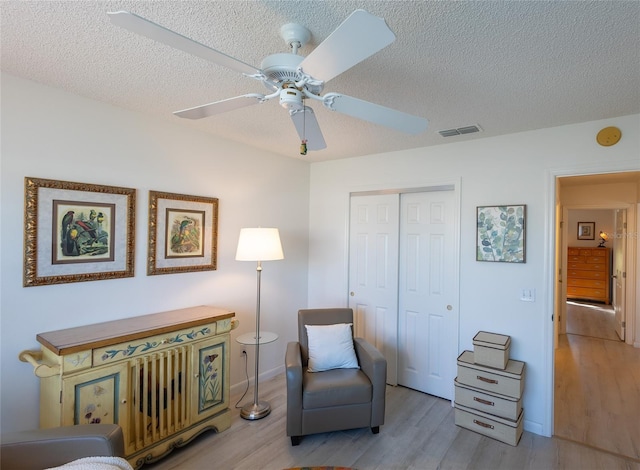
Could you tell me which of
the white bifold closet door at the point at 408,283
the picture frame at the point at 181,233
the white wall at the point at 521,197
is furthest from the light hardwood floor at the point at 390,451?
the picture frame at the point at 181,233

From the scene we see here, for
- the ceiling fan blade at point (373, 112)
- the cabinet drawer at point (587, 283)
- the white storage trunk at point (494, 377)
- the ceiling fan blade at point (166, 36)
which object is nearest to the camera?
the ceiling fan blade at point (166, 36)

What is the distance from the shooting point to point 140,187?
256cm

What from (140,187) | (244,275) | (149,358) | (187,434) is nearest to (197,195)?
(140,187)

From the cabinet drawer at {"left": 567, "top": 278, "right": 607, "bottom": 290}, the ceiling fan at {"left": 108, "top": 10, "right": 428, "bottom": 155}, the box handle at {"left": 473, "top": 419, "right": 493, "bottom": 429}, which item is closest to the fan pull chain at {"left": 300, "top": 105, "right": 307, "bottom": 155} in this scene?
the ceiling fan at {"left": 108, "top": 10, "right": 428, "bottom": 155}

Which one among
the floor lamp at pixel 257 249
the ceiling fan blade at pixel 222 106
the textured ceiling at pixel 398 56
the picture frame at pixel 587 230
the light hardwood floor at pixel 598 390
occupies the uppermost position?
the textured ceiling at pixel 398 56

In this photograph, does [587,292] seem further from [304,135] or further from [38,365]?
[38,365]

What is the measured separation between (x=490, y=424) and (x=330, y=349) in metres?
1.35

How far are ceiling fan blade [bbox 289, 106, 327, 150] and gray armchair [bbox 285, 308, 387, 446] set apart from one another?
1.60 meters

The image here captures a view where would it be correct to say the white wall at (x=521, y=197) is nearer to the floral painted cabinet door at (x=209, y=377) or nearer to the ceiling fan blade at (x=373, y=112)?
the ceiling fan blade at (x=373, y=112)

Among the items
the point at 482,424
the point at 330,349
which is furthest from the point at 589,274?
the point at 330,349

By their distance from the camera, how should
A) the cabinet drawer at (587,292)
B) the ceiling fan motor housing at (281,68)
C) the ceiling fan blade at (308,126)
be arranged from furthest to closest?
1. the cabinet drawer at (587,292)
2. the ceiling fan blade at (308,126)
3. the ceiling fan motor housing at (281,68)

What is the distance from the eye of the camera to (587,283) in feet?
21.8

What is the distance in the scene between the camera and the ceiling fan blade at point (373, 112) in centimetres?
139

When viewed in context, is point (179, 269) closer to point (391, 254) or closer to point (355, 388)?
point (355, 388)
